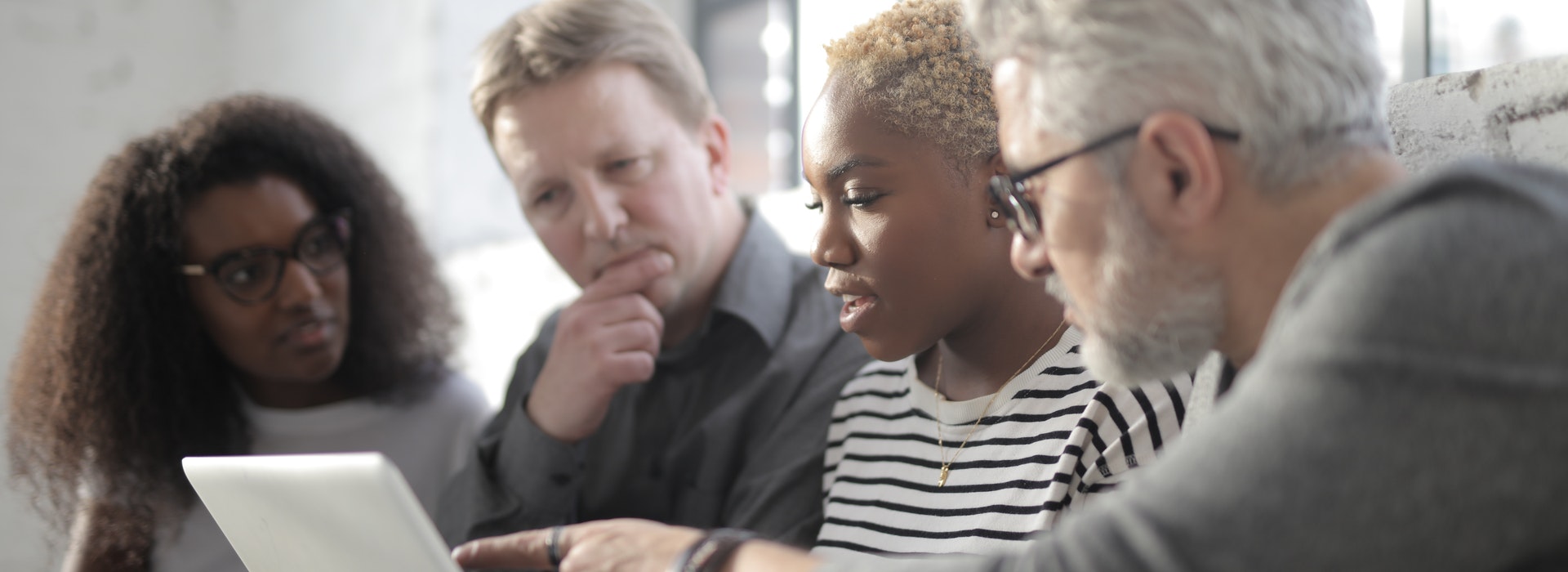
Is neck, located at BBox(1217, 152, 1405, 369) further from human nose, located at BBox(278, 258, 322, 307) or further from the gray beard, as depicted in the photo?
human nose, located at BBox(278, 258, 322, 307)

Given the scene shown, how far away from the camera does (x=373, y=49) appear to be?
12.8ft

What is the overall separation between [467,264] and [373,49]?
0.92 m

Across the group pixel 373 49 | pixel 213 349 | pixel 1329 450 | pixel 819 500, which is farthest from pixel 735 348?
pixel 373 49

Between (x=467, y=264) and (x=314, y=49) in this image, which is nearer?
(x=467, y=264)

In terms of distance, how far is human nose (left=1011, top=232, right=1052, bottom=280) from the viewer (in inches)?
36.1

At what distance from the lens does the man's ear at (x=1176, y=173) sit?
76 cm

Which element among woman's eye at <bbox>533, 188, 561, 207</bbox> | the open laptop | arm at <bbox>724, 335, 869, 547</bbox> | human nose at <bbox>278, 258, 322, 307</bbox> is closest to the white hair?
the open laptop

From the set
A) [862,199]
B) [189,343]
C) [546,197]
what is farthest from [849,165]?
[189,343]

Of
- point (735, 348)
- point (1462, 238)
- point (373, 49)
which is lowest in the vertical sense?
point (735, 348)

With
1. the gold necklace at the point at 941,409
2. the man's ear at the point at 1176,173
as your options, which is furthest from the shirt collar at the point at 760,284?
the man's ear at the point at 1176,173

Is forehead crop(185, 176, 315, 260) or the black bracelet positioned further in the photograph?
forehead crop(185, 176, 315, 260)

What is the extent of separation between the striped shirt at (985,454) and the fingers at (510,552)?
0.39 m

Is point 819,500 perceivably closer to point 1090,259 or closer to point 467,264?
point 1090,259

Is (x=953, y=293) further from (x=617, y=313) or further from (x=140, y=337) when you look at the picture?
(x=140, y=337)
